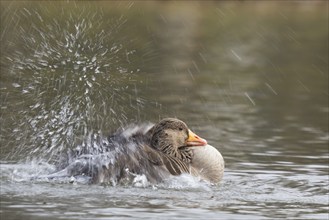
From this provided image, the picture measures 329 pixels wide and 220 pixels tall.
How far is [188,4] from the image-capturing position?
53594mm

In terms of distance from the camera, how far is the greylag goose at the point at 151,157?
41.9 feet

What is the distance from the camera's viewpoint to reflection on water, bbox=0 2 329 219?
39.0 ft

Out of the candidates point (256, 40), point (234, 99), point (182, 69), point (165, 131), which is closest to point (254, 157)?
point (165, 131)

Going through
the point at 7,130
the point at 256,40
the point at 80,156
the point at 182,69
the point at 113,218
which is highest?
the point at 256,40

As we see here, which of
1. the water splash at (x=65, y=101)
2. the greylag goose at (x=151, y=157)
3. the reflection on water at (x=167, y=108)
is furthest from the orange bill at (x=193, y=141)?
the water splash at (x=65, y=101)

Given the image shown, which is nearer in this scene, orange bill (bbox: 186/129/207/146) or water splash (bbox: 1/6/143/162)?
orange bill (bbox: 186/129/207/146)

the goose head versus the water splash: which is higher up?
the water splash

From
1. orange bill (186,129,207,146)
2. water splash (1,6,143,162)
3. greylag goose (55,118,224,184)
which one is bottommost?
greylag goose (55,118,224,184)

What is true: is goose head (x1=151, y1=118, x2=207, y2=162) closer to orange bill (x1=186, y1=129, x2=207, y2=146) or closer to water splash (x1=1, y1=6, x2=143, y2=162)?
orange bill (x1=186, y1=129, x2=207, y2=146)

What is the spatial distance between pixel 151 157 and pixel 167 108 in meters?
6.77

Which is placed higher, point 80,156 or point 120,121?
point 120,121

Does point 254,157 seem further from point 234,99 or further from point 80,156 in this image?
point 234,99

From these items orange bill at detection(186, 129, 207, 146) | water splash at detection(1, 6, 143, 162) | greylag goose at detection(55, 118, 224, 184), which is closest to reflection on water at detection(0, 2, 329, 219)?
water splash at detection(1, 6, 143, 162)

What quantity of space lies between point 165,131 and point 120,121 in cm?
340
